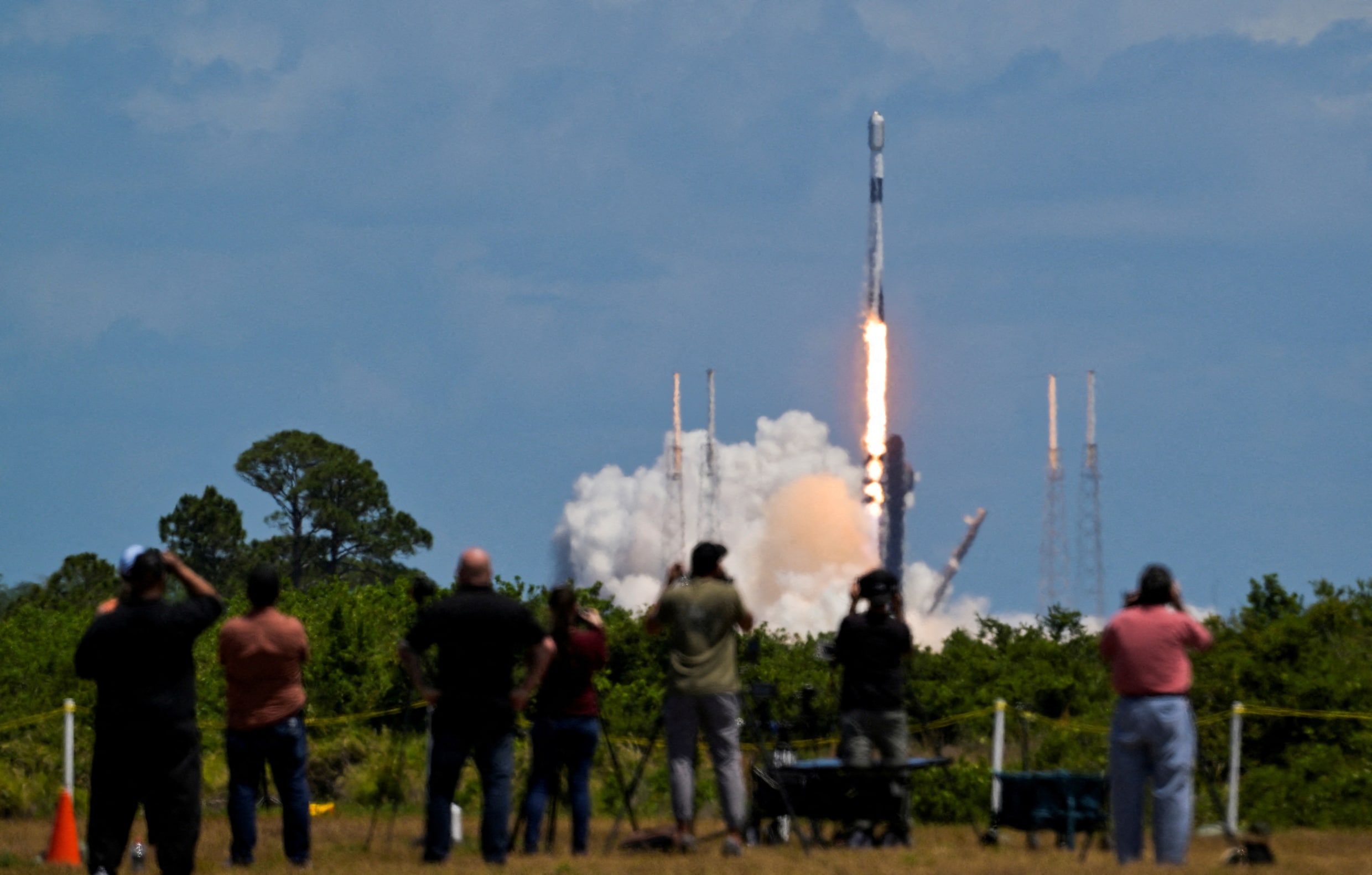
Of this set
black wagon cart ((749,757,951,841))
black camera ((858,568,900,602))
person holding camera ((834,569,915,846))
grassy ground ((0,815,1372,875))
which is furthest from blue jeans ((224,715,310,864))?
black camera ((858,568,900,602))

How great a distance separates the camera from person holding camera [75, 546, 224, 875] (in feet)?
32.3

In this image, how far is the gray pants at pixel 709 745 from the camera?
12336 mm

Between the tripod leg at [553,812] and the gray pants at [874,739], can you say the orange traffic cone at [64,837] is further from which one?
the gray pants at [874,739]

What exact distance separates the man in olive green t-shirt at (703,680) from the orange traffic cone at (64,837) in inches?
183

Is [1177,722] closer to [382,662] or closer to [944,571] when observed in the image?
[382,662]

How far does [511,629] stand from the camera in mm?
11266

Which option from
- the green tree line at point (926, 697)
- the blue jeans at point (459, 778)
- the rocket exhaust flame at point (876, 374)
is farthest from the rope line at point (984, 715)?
the rocket exhaust flame at point (876, 374)

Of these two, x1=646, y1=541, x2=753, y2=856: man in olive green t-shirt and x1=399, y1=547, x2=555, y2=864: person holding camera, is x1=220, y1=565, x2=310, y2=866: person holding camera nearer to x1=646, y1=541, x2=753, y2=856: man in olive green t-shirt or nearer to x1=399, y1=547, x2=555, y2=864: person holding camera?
x1=399, y1=547, x2=555, y2=864: person holding camera

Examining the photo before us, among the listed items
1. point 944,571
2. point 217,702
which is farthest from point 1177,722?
point 944,571

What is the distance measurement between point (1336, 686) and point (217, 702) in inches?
619

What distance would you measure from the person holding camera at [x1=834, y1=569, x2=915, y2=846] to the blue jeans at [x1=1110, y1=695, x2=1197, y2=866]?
2.18 meters

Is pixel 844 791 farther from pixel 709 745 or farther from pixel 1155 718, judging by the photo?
pixel 1155 718

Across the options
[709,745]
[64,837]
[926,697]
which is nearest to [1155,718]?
[709,745]

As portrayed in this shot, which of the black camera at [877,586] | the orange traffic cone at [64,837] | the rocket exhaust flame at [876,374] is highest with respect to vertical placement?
the rocket exhaust flame at [876,374]
